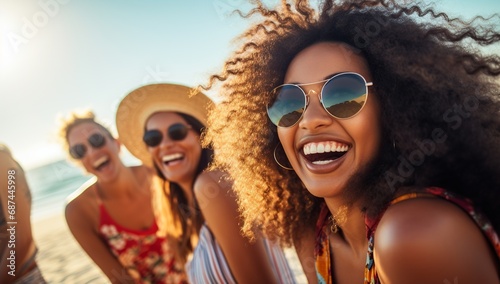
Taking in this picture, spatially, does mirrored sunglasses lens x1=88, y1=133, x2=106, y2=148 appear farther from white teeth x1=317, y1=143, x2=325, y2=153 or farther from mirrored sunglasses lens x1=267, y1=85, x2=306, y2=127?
white teeth x1=317, y1=143, x2=325, y2=153

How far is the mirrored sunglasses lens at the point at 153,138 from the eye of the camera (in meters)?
3.66

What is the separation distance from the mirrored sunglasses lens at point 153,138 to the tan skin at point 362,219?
173 centimetres

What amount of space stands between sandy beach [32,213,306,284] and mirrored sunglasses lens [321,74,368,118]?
409 centimetres

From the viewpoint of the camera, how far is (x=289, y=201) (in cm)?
258

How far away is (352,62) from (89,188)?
139 inches

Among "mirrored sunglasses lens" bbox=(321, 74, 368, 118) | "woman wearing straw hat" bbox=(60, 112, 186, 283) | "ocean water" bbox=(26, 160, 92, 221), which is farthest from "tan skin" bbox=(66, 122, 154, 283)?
"ocean water" bbox=(26, 160, 92, 221)

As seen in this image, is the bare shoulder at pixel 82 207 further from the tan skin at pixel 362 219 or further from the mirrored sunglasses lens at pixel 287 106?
the mirrored sunglasses lens at pixel 287 106

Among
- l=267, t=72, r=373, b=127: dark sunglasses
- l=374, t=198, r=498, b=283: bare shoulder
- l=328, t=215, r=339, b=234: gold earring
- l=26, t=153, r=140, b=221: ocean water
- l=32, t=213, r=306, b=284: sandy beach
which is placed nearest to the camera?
l=374, t=198, r=498, b=283: bare shoulder

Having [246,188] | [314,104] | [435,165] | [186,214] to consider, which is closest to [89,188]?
[186,214]

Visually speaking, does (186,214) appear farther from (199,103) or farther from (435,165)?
(435,165)

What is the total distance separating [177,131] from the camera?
3629mm

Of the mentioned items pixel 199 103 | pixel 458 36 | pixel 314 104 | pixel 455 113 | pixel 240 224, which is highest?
pixel 199 103

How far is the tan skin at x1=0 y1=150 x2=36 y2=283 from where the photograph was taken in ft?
11.8

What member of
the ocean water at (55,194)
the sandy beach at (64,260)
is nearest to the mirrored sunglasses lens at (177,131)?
the sandy beach at (64,260)
